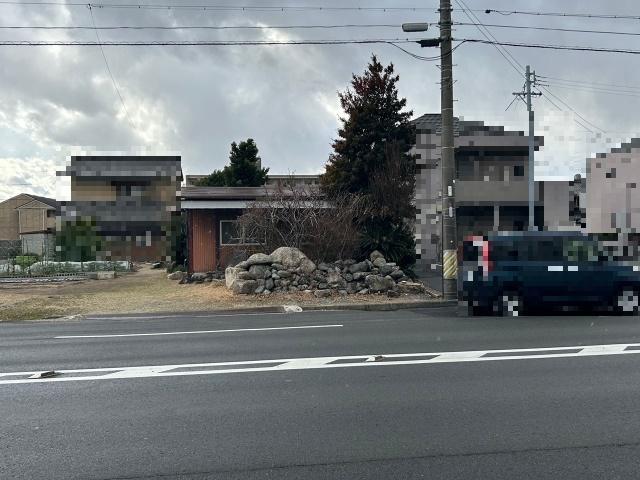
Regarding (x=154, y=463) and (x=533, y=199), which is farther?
(x=533, y=199)

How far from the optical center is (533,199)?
2412cm

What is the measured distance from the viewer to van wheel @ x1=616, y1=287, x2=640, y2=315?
11.5 metres

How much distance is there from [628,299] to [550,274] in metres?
1.82

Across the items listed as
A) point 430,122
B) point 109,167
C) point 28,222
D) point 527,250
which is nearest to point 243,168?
point 430,122

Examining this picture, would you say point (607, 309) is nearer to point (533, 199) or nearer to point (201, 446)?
point (201, 446)

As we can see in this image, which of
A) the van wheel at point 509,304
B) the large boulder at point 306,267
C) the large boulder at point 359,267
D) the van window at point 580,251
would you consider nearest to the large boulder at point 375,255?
the large boulder at point 359,267

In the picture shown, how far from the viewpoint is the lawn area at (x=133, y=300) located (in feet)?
44.7

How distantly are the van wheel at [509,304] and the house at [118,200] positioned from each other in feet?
32.7

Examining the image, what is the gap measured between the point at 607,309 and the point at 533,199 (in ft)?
43.8

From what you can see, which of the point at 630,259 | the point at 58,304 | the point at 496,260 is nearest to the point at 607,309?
the point at 630,259

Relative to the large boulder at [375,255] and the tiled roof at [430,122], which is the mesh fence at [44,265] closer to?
the large boulder at [375,255]

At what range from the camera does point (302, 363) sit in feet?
23.9

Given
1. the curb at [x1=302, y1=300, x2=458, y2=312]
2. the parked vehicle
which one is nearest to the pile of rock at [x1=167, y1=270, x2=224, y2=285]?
the curb at [x1=302, y1=300, x2=458, y2=312]

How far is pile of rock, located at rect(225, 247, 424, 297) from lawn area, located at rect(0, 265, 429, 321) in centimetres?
32
